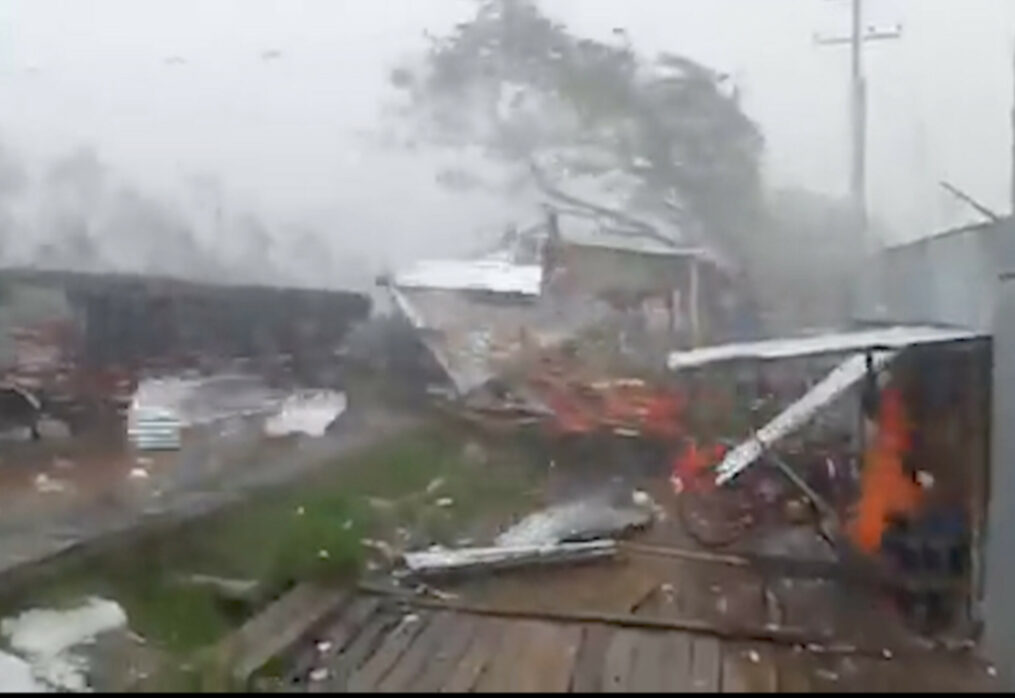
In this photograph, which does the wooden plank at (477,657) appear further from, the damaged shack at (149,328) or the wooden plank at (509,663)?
the damaged shack at (149,328)

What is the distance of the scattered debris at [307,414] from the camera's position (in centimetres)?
269

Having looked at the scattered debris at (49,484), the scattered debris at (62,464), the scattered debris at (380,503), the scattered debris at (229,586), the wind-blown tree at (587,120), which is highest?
the wind-blown tree at (587,120)

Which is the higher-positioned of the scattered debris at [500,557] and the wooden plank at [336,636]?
the wooden plank at [336,636]

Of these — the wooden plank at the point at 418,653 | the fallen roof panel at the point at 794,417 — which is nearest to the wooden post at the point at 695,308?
the fallen roof panel at the point at 794,417

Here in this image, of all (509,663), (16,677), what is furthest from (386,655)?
(16,677)

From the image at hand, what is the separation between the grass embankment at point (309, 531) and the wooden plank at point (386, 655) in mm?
267

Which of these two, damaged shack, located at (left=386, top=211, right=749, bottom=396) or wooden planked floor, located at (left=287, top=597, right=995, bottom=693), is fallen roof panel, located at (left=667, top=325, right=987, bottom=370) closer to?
damaged shack, located at (left=386, top=211, right=749, bottom=396)

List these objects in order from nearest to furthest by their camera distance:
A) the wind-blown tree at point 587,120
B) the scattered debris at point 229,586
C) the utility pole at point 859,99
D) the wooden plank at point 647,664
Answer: the wooden plank at point 647,664
the scattered debris at point 229,586
the utility pole at point 859,99
the wind-blown tree at point 587,120

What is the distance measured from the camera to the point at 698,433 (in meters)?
2.60

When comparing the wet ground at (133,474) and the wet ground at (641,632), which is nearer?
the wet ground at (641,632)

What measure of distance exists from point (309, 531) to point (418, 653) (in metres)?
0.79

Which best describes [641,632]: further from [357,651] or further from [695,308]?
[695,308]

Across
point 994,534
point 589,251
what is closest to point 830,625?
point 994,534

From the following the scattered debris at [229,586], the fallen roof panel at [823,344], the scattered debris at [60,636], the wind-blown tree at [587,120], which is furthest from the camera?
the wind-blown tree at [587,120]
